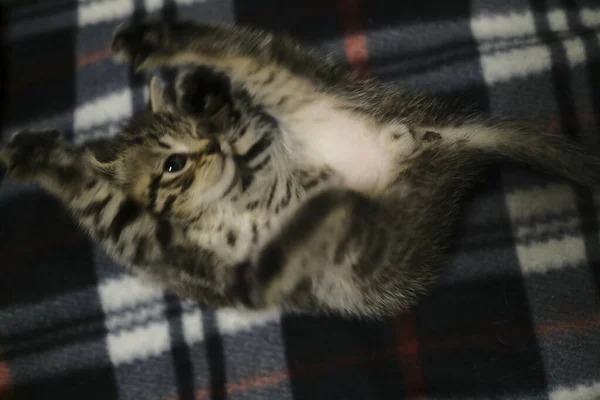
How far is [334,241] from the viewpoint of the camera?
2.94ft

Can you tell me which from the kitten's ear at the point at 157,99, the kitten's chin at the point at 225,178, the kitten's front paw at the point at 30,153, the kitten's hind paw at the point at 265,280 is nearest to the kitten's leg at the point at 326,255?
the kitten's hind paw at the point at 265,280

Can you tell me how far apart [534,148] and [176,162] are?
0.56 metres

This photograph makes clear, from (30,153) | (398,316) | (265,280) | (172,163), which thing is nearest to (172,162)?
(172,163)

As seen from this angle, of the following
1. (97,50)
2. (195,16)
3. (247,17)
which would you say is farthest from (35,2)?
(247,17)

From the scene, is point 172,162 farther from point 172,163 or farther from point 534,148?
point 534,148

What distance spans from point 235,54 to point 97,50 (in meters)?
0.43

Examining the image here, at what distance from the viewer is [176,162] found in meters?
0.95

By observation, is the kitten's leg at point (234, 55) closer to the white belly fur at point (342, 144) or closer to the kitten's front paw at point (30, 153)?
the white belly fur at point (342, 144)

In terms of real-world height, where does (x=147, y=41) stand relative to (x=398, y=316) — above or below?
above

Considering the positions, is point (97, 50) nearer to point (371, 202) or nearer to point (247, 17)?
point (247, 17)

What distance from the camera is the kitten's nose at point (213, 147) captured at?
95 centimetres

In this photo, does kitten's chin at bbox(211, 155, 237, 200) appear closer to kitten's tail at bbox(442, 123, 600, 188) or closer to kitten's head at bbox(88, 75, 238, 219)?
kitten's head at bbox(88, 75, 238, 219)

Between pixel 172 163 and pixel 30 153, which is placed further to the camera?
pixel 30 153

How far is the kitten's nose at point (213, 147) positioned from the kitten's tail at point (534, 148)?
0.37m
